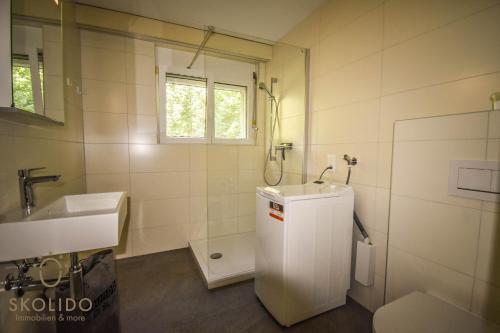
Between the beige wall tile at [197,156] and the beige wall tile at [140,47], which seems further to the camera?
the beige wall tile at [197,156]

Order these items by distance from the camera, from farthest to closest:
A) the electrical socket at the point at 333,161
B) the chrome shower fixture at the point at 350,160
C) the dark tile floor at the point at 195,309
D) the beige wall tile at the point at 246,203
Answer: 1. the beige wall tile at the point at 246,203
2. the electrical socket at the point at 333,161
3. the chrome shower fixture at the point at 350,160
4. the dark tile floor at the point at 195,309

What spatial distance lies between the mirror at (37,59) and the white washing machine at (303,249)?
54.4 inches

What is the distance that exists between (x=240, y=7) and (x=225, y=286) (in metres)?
2.54

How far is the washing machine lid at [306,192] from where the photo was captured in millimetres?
1348

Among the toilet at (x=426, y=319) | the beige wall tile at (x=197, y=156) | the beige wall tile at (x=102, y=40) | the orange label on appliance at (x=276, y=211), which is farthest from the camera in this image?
the beige wall tile at (x=197, y=156)

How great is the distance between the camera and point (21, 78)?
1030 millimetres

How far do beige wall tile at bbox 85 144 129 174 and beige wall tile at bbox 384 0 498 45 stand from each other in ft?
8.21

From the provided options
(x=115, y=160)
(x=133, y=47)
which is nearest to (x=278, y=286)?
(x=115, y=160)

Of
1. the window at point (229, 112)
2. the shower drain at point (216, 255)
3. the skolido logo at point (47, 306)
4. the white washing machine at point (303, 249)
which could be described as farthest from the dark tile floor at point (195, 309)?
the window at point (229, 112)

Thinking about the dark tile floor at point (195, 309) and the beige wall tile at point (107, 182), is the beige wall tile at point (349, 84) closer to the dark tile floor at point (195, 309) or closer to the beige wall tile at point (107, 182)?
the dark tile floor at point (195, 309)

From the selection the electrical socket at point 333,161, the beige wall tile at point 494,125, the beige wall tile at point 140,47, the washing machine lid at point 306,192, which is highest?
the beige wall tile at point 140,47

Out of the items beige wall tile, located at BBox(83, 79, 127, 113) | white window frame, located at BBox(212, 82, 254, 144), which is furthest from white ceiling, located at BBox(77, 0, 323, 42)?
beige wall tile, located at BBox(83, 79, 127, 113)

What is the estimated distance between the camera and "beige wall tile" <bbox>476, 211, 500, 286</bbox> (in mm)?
994

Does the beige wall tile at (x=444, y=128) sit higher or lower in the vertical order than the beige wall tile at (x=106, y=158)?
higher
